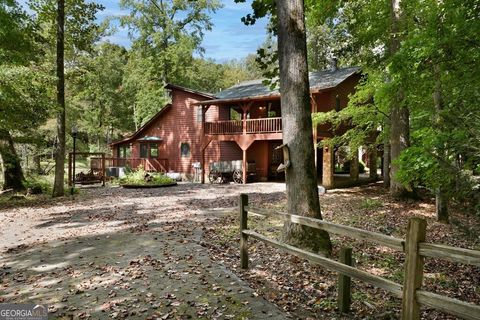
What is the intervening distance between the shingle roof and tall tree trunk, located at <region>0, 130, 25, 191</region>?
11696 millimetres

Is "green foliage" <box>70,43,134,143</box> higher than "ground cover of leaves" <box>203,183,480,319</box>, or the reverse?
"green foliage" <box>70,43,134,143</box>

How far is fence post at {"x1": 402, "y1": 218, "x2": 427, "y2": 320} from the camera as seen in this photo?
2949mm

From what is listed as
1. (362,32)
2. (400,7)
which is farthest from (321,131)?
(400,7)

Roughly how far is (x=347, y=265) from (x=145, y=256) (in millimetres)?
3985

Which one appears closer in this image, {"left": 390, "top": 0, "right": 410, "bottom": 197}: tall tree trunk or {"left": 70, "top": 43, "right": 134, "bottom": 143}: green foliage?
{"left": 390, "top": 0, "right": 410, "bottom": 197}: tall tree trunk

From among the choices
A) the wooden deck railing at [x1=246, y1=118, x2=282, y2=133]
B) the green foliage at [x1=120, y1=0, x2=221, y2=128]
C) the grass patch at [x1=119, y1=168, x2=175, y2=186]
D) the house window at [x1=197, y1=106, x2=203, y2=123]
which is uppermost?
the green foliage at [x1=120, y1=0, x2=221, y2=128]

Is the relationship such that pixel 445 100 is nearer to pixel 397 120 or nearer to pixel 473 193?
pixel 473 193

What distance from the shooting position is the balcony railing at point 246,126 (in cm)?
1983

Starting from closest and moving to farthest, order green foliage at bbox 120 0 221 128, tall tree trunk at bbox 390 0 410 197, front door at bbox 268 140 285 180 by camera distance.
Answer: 1. tall tree trunk at bbox 390 0 410 197
2. front door at bbox 268 140 285 180
3. green foliage at bbox 120 0 221 128

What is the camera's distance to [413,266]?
2.98 meters

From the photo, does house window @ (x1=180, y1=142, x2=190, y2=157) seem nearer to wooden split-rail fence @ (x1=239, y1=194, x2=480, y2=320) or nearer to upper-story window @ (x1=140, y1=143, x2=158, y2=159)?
upper-story window @ (x1=140, y1=143, x2=158, y2=159)

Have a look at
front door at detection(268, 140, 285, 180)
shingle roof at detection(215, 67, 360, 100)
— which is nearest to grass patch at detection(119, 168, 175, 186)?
shingle roof at detection(215, 67, 360, 100)

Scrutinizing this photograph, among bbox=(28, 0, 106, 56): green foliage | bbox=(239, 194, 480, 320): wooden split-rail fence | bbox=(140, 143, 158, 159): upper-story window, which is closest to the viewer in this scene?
bbox=(239, 194, 480, 320): wooden split-rail fence

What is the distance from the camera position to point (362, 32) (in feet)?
50.4
